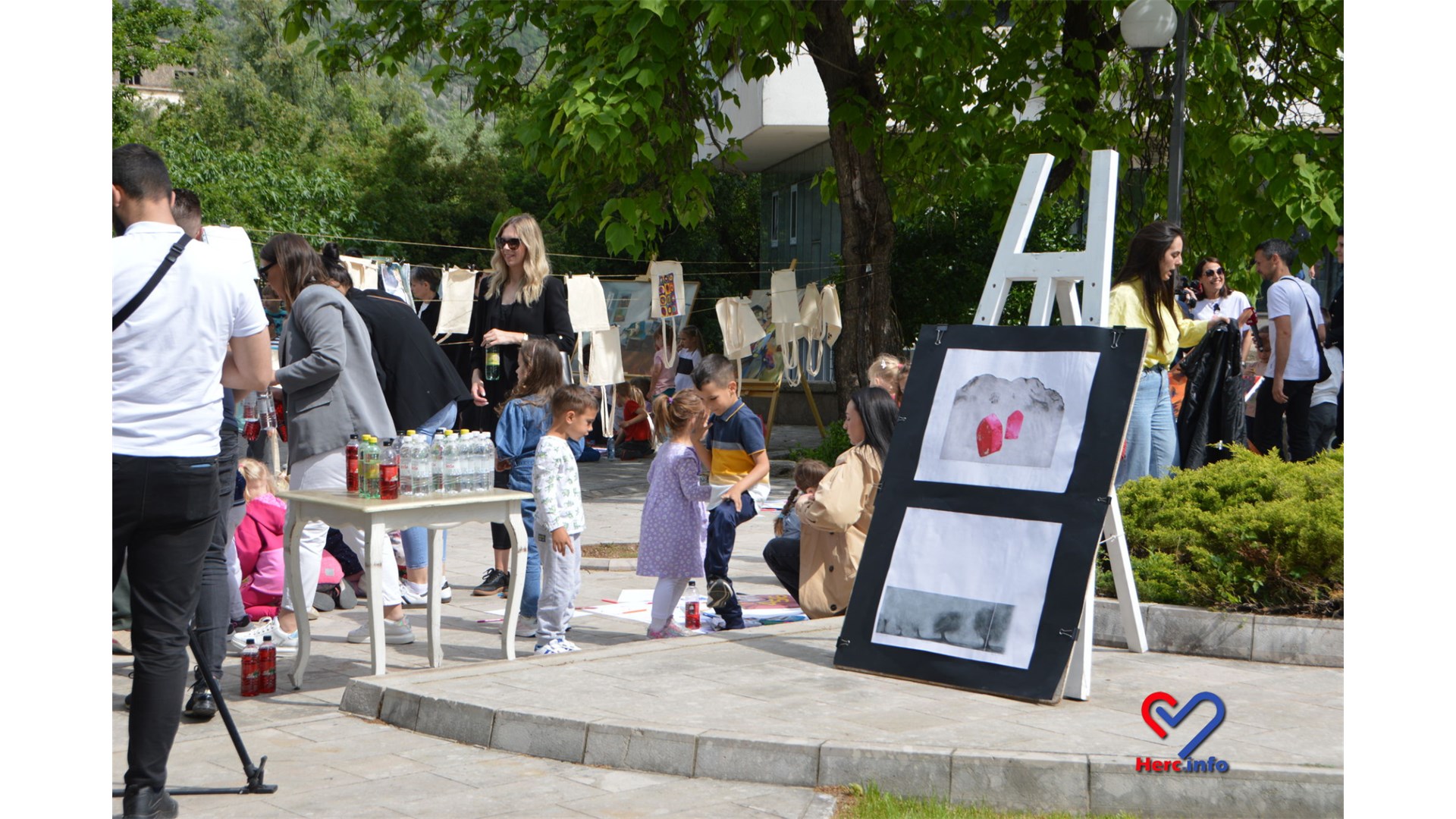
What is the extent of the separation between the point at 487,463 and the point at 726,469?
5.85ft

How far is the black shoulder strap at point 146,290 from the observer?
4121 millimetres

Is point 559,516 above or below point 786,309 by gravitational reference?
below

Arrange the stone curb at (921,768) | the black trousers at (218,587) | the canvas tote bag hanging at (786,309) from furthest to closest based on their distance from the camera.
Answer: the canvas tote bag hanging at (786,309)
the black trousers at (218,587)
the stone curb at (921,768)

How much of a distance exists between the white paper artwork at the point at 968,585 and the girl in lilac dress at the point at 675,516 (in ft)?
4.88

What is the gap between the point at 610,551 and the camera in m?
10.6

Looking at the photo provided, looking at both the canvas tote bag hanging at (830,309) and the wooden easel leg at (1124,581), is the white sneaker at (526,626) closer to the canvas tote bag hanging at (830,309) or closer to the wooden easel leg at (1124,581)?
the wooden easel leg at (1124,581)

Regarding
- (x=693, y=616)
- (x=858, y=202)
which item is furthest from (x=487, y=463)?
(x=858, y=202)

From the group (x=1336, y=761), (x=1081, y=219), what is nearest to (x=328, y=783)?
(x=1336, y=761)

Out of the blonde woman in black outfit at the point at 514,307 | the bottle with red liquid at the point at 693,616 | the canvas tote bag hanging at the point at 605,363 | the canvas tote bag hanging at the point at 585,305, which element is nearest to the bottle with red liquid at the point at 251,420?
the blonde woman in black outfit at the point at 514,307

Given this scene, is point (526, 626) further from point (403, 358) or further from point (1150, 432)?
point (1150, 432)

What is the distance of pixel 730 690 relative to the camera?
5.54 metres

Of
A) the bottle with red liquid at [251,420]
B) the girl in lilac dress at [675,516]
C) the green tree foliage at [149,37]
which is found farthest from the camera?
the green tree foliage at [149,37]

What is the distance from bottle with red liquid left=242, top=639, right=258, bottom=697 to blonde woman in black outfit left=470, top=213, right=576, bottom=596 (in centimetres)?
212

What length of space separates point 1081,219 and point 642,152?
985 centimetres
